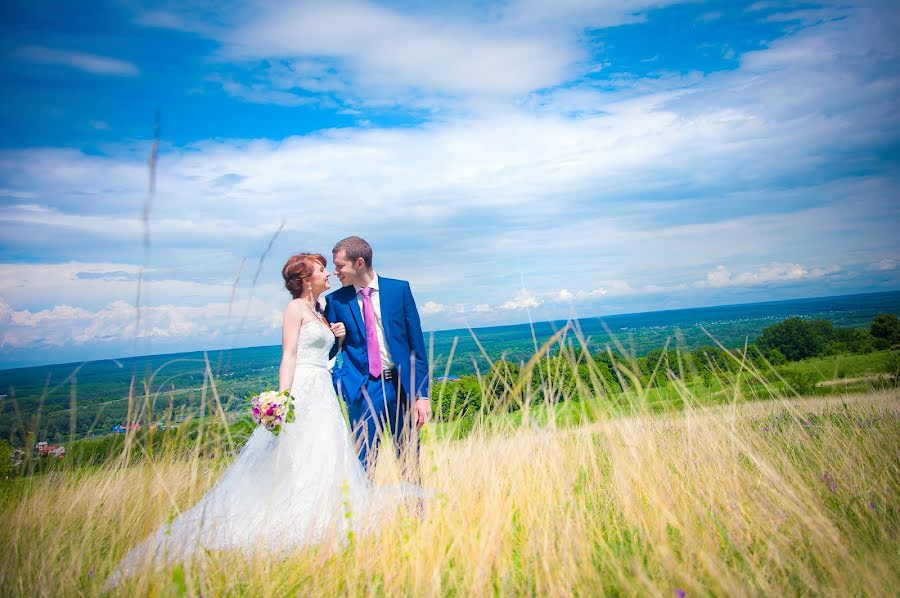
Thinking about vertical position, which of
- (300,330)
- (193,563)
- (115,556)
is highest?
(300,330)

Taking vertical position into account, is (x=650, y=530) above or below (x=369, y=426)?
below

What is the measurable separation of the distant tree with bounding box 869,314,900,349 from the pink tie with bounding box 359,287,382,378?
13.7 meters

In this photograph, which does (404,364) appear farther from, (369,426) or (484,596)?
(484,596)

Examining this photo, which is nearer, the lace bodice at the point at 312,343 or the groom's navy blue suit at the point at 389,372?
the groom's navy blue suit at the point at 389,372

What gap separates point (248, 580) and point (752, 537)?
2.85m

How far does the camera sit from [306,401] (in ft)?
16.2

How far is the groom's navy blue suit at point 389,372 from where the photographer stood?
16.3ft

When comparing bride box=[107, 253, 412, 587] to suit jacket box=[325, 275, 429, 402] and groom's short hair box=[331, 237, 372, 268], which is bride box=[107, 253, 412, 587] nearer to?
suit jacket box=[325, 275, 429, 402]

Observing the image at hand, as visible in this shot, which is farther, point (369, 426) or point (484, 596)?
point (369, 426)

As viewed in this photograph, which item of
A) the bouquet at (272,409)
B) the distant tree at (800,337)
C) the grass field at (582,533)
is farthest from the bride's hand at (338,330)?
the distant tree at (800,337)

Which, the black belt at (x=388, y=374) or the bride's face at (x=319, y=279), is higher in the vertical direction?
the bride's face at (x=319, y=279)

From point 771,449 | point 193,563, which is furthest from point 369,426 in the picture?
point 771,449

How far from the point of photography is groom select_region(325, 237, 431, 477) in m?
4.95

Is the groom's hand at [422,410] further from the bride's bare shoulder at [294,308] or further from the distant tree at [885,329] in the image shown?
the distant tree at [885,329]
